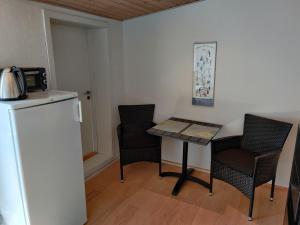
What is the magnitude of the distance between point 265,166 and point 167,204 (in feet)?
3.48

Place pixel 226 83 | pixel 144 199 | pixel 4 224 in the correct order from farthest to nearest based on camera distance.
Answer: pixel 226 83 < pixel 144 199 < pixel 4 224

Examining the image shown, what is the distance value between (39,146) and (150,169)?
1.79 meters

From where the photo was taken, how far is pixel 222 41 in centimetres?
256

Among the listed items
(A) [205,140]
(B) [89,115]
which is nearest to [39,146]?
(A) [205,140]

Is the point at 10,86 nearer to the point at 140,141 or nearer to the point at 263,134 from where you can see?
the point at 140,141

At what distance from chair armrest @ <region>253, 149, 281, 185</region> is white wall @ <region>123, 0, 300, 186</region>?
0.50 meters

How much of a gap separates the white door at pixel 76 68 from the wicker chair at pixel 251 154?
1844 millimetres

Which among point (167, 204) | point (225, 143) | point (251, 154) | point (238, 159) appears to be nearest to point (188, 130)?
point (225, 143)

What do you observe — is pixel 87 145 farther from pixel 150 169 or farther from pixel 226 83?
pixel 226 83

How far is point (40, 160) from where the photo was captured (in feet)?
5.17

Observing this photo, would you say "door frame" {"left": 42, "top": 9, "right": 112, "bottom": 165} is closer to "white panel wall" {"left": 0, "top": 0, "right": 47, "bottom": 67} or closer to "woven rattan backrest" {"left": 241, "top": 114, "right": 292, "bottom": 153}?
"white panel wall" {"left": 0, "top": 0, "right": 47, "bottom": 67}

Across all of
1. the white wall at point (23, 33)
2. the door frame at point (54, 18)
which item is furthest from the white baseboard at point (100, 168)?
the white wall at point (23, 33)

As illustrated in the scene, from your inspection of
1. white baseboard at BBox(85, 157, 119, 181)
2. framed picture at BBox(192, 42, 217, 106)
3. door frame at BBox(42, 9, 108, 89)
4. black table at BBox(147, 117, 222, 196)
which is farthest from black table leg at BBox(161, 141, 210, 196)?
door frame at BBox(42, 9, 108, 89)

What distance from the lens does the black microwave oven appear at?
1.86m
